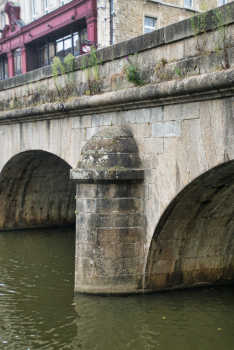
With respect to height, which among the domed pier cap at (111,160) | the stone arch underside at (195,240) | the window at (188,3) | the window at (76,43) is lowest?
the stone arch underside at (195,240)

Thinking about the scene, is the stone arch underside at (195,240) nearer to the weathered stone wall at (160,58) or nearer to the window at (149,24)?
the weathered stone wall at (160,58)

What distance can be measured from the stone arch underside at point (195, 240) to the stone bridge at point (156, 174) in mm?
17

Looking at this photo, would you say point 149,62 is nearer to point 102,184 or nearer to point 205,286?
point 102,184

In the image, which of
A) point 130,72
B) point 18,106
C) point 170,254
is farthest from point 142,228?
point 18,106

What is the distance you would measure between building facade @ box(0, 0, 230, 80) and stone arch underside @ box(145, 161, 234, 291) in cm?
736

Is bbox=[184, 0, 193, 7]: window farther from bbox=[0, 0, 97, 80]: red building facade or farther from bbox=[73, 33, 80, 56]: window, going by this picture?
bbox=[73, 33, 80, 56]: window

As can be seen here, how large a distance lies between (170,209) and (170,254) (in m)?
0.89

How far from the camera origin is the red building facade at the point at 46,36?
15997mm

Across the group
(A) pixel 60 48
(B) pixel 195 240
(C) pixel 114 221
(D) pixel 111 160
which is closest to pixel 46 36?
(A) pixel 60 48

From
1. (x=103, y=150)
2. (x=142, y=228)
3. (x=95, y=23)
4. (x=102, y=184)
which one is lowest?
(x=142, y=228)

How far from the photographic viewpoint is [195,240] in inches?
263

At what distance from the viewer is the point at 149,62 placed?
6.07 m

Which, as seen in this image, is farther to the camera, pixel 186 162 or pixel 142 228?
pixel 142 228

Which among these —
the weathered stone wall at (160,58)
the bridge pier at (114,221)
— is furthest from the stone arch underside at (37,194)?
the bridge pier at (114,221)
